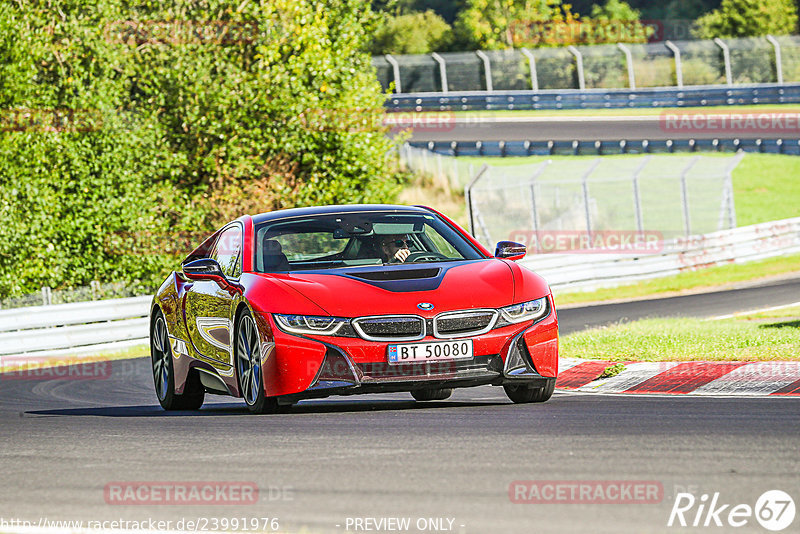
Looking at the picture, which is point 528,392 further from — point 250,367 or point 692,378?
point 250,367

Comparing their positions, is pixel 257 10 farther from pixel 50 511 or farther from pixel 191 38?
pixel 50 511

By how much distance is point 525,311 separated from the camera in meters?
8.70

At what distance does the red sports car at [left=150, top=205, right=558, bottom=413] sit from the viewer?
8328 millimetres

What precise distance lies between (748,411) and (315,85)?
73.8 ft

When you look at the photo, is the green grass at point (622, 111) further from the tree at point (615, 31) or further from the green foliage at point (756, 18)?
the green foliage at point (756, 18)

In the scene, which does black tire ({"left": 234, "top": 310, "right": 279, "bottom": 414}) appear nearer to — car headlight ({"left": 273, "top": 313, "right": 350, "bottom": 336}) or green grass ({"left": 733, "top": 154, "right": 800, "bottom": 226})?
A: car headlight ({"left": 273, "top": 313, "right": 350, "bottom": 336})

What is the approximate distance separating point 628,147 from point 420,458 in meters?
35.8

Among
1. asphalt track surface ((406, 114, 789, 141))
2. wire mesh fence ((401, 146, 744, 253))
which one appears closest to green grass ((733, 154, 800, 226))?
asphalt track surface ((406, 114, 789, 141))

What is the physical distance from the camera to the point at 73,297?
74.4 feet

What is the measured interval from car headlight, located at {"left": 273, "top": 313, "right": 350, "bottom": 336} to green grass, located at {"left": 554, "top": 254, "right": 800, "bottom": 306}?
1623cm

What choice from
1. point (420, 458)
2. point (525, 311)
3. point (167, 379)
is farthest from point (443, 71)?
point (420, 458)

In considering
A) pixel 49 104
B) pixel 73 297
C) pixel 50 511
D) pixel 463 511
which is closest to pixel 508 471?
pixel 463 511

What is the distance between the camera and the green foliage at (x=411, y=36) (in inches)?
2837

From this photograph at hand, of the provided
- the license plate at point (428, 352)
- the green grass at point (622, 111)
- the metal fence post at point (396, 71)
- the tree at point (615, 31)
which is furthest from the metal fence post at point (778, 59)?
the license plate at point (428, 352)
